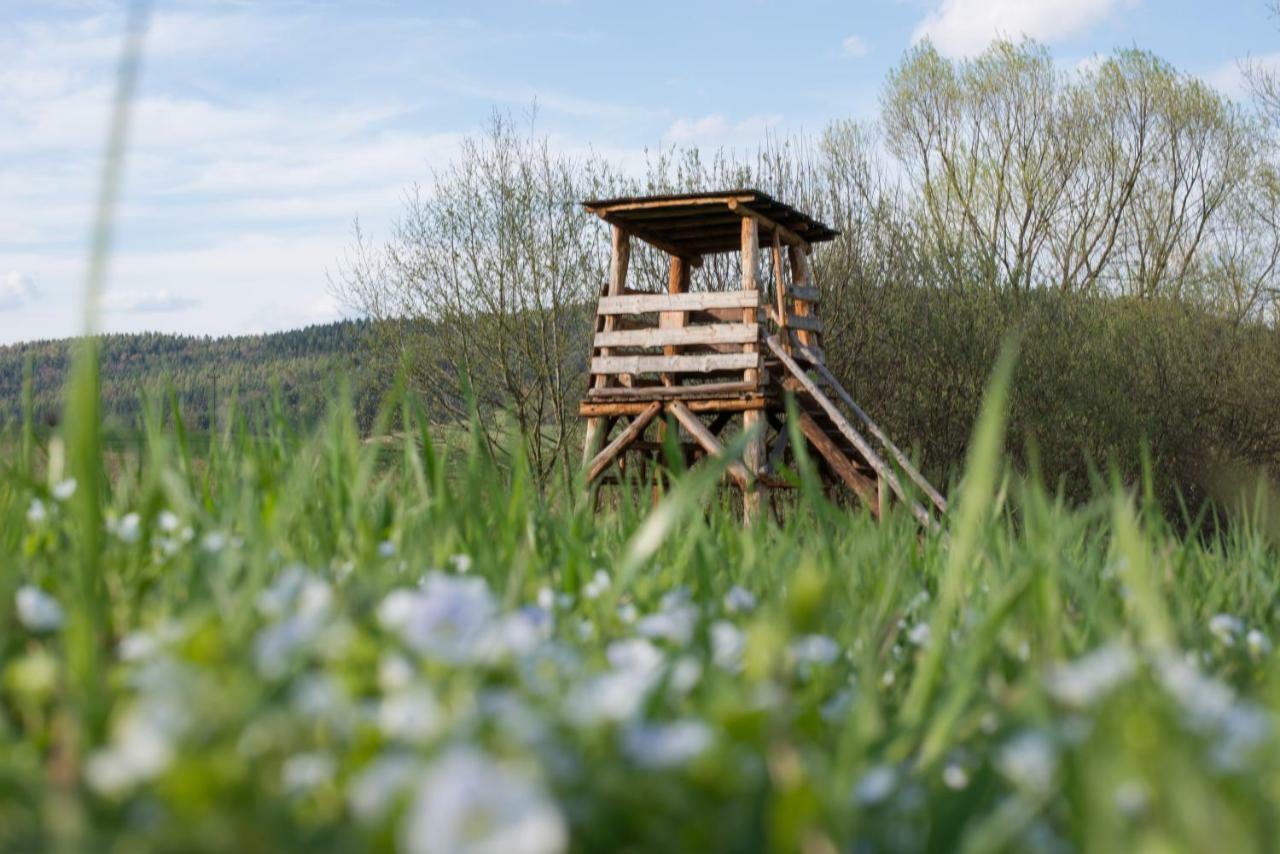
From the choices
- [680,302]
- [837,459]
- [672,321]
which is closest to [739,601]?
[837,459]

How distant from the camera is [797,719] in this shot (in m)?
1.23

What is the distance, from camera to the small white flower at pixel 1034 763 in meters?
0.97

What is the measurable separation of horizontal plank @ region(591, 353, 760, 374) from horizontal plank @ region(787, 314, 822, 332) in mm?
1225

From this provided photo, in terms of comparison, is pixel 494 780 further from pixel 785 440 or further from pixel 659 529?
pixel 785 440

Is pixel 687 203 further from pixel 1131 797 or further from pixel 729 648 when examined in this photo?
pixel 1131 797

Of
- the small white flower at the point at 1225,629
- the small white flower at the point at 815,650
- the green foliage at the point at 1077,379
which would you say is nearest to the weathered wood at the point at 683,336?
the green foliage at the point at 1077,379

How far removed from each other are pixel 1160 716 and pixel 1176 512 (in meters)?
25.8

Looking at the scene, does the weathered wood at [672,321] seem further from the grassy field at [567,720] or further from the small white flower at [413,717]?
the small white flower at [413,717]

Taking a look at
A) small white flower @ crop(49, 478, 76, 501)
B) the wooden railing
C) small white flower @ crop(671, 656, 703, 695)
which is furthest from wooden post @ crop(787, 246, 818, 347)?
small white flower @ crop(671, 656, 703, 695)

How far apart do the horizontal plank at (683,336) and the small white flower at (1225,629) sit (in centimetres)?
1379

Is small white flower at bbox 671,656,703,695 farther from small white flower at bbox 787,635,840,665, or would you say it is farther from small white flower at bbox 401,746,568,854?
small white flower at bbox 401,746,568,854

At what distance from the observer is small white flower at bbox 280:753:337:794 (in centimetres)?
92

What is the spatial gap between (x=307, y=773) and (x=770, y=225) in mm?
16021

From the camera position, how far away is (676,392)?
16.1m
